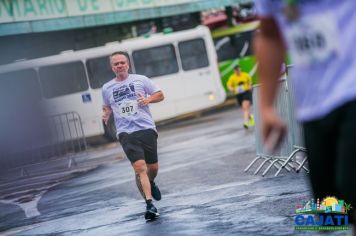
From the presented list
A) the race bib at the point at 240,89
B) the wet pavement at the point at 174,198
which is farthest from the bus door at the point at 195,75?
the wet pavement at the point at 174,198

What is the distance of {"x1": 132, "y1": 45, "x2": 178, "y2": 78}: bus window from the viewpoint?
26.0 metres

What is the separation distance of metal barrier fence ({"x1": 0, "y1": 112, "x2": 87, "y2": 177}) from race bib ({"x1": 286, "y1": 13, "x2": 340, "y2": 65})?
49.9 ft

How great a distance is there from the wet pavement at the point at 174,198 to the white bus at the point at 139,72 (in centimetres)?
727

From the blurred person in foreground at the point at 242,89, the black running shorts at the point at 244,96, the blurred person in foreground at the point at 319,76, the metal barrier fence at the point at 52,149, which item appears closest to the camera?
the blurred person in foreground at the point at 319,76

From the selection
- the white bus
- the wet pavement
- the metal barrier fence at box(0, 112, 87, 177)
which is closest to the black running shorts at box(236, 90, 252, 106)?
the wet pavement

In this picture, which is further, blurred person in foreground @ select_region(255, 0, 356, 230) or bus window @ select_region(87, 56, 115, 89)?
bus window @ select_region(87, 56, 115, 89)

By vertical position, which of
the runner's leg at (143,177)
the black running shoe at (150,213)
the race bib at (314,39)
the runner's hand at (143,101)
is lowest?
the black running shoe at (150,213)

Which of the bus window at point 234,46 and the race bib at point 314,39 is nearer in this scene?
the race bib at point 314,39

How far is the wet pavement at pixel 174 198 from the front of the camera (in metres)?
7.61

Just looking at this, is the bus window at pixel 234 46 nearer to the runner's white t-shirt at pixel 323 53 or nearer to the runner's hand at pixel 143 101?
the runner's hand at pixel 143 101

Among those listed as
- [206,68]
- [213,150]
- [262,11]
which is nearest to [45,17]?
[206,68]

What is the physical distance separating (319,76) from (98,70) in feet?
73.3

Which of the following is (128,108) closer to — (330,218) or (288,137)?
(288,137)

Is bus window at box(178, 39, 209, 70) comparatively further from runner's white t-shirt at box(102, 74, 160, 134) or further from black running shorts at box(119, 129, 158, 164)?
black running shorts at box(119, 129, 158, 164)
